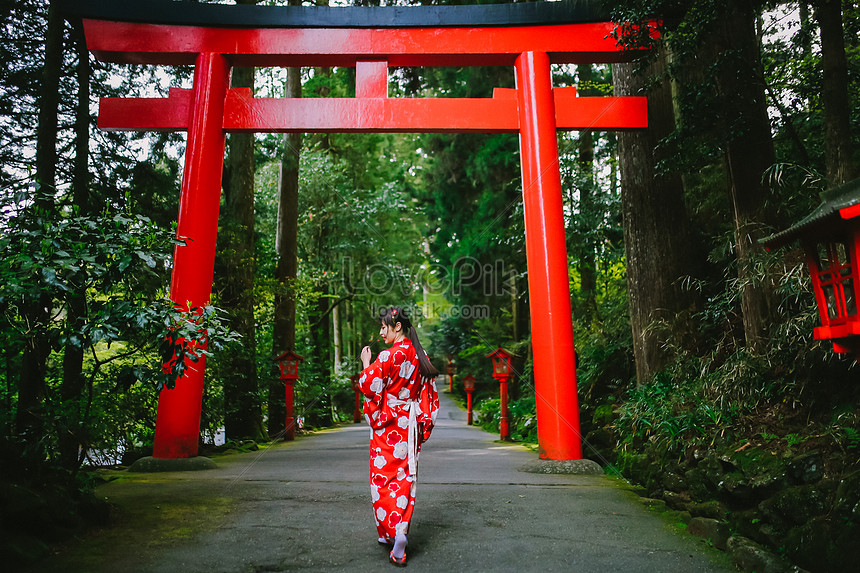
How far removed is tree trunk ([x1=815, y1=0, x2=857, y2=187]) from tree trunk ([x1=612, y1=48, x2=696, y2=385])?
2.58 meters

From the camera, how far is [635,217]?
7.38 meters

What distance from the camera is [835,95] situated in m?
4.36

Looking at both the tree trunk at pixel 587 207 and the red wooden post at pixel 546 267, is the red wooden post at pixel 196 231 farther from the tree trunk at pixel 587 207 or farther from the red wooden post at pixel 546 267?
the tree trunk at pixel 587 207

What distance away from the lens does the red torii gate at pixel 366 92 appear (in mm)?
6801

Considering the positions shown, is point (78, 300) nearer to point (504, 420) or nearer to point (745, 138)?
point (745, 138)

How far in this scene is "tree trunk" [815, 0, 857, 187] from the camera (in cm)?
432

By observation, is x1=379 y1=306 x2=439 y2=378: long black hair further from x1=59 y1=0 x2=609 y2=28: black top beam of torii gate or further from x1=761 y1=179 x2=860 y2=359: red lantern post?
x1=59 y1=0 x2=609 y2=28: black top beam of torii gate

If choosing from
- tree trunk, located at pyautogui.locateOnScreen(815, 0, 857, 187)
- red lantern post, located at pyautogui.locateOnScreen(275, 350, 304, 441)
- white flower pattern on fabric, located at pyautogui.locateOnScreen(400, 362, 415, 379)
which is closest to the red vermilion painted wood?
tree trunk, located at pyautogui.locateOnScreen(815, 0, 857, 187)

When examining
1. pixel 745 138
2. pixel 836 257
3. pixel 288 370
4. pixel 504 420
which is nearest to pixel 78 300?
pixel 836 257

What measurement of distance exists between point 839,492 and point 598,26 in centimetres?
571

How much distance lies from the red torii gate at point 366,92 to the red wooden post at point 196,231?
0.05 ft

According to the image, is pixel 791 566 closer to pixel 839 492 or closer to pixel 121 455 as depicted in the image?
pixel 839 492

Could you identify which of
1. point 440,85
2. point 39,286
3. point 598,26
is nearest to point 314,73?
point 440,85

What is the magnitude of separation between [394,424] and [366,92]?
4719 mm
